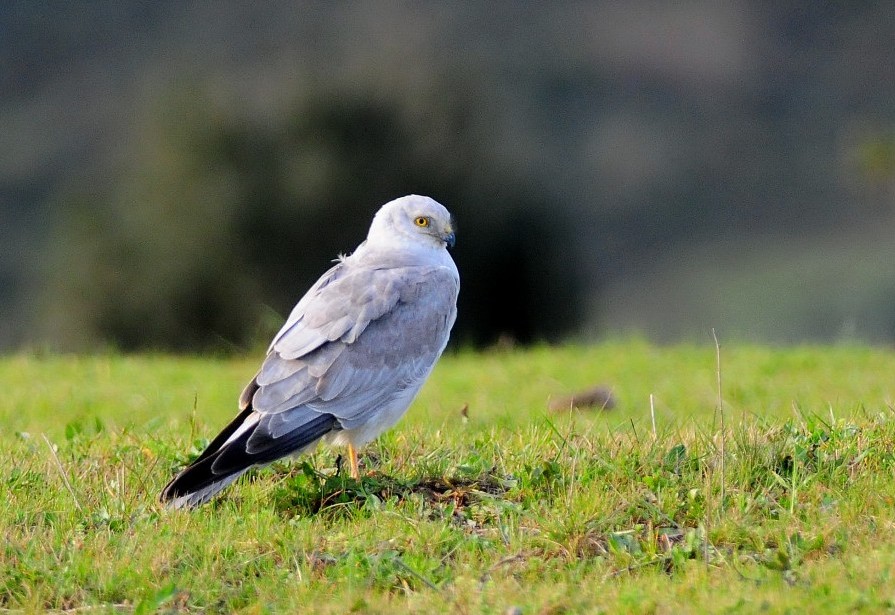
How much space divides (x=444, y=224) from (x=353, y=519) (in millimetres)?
2264

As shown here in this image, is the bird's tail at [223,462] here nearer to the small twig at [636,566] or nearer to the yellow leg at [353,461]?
the yellow leg at [353,461]

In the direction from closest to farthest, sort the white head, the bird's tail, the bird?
the bird's tail → the bird → the white head

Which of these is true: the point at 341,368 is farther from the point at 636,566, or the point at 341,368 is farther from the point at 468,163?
the point at 468,163

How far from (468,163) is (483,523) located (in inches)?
911

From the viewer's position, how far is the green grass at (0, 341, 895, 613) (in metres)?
4.62

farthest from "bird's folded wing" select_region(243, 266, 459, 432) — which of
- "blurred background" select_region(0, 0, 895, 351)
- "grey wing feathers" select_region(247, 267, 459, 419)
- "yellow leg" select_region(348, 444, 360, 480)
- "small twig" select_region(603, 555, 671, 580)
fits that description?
"blurred background" select_region(0, 0, 895, 351)

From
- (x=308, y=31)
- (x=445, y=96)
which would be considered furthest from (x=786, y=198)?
(x=445, y=96)

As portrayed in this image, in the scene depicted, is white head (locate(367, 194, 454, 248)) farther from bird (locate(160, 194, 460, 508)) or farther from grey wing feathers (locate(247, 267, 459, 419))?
grey wing feathers (locate(247, 267, 459, 419))

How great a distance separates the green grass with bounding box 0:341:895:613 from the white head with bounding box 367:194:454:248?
1129 millimetres

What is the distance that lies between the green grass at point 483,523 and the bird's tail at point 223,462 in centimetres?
10

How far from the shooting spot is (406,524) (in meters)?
5.27

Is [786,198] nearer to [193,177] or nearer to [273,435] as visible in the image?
[193,177]

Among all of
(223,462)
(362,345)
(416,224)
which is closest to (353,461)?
(362,345)

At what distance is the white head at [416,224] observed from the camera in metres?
7.16
